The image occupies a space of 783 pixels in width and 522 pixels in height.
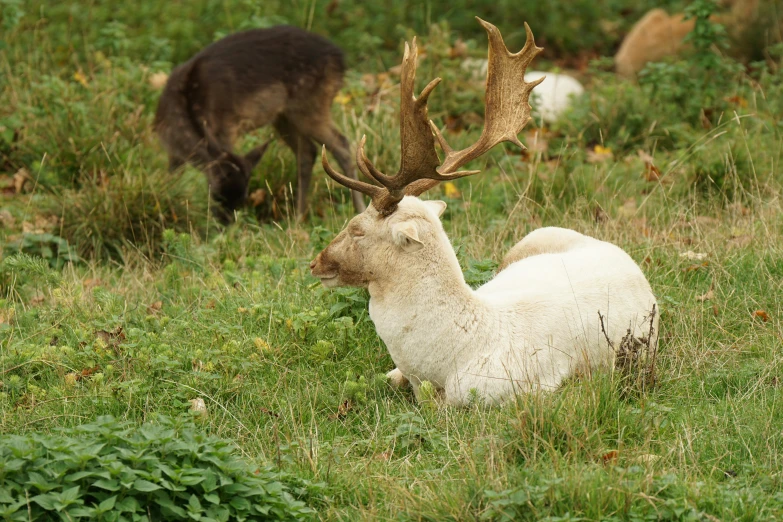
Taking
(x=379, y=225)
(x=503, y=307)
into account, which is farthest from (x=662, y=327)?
(x=379, y=225)

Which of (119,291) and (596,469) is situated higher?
(596,469)

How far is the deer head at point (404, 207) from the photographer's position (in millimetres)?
4781

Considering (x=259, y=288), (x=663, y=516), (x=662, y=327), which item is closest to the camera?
(x=663, y=516)

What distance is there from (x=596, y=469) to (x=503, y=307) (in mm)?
1259

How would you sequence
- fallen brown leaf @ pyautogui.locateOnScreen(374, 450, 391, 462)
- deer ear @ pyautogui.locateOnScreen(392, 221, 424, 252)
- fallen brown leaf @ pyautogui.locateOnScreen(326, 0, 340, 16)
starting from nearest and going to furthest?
fallen brown leaf @ pyautogui.locateOnScreen(374, 450, 391, 462) → deer ear @ pyautogui.locateOnScreen(392, 221, 424, 252) → fallen brown leaf @ pyautogui.locateOnScreen(326, 0, 340, 16)

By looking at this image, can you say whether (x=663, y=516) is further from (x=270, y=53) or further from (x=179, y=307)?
(x=270, y=53)

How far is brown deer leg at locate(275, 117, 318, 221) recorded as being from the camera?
862 cm

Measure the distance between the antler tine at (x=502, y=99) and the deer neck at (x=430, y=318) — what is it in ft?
1.99

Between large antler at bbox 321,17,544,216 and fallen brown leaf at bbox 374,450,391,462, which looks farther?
large antler at bbox 321,17,544,216

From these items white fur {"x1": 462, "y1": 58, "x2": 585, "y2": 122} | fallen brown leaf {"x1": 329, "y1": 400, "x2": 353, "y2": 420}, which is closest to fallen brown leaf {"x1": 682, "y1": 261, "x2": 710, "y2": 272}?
fallen brown leaf {"x1": 329, "y1": 400, "x2": 353, "y2": 420}

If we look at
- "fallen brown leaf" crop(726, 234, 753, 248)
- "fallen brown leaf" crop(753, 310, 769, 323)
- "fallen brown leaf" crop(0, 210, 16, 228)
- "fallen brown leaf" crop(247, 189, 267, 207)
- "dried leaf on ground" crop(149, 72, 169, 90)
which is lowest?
"fallen brown leaf" crop(0, 210, 16, 228)

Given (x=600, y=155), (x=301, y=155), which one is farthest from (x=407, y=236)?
(x=600, y=155)

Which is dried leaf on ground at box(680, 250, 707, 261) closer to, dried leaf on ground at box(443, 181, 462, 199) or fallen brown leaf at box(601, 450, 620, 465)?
dried leaf on ground at box(443, 181, 462, 199)

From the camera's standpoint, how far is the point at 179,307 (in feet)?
20.0
